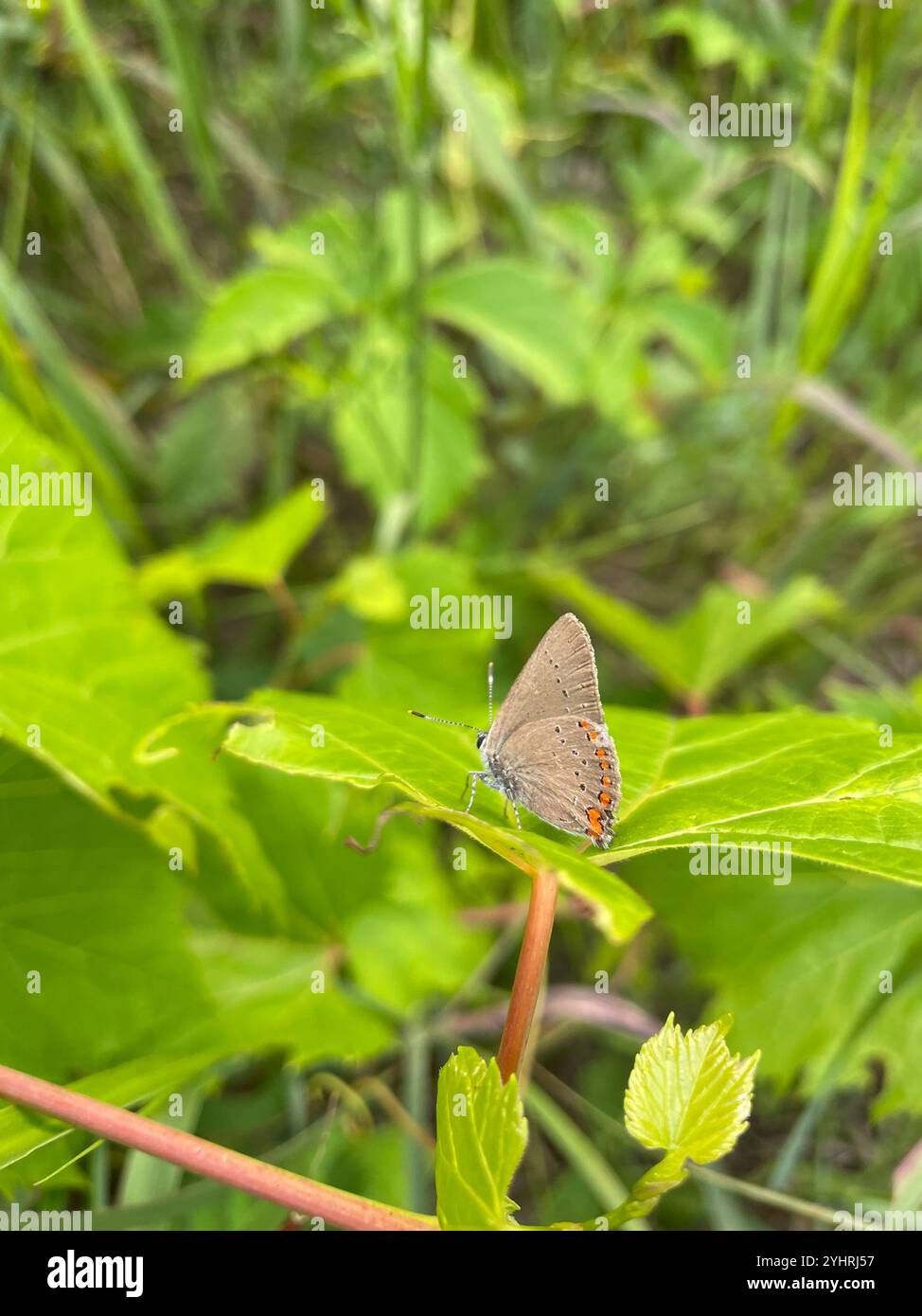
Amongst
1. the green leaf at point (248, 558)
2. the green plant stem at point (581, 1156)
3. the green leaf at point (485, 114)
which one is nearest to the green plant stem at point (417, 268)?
the green leaf at point (485, 114)

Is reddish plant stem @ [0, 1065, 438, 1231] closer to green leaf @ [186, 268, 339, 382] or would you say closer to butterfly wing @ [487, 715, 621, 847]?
butterfly wing @ [487, 715, 621, 847]

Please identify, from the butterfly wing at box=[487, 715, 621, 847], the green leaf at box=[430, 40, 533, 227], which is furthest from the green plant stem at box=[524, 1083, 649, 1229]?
the green leaf at box=[430, 40, 533, 227]

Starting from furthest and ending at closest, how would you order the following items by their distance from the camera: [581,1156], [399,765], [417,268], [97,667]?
[417,268] → [581,1156] → [97,667] → [399,765]

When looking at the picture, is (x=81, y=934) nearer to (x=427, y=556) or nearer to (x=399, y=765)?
(x=399, y=765)

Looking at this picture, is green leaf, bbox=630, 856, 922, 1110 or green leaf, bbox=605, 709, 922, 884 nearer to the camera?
green leaf, bbox=605, 709, 922, 884

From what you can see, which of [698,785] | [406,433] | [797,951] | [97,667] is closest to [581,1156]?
[797,951]

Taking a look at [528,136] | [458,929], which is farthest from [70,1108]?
[528,136]
